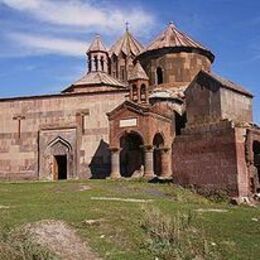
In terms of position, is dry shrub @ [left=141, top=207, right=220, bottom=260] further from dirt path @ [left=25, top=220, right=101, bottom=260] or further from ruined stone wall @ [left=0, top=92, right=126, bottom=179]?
ruined stone wall @ [left=0, top=92, right=126, bottom=179]

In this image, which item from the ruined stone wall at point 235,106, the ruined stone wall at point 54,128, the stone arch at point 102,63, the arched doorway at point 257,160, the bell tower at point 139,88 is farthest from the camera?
the stone arch at point 102,63

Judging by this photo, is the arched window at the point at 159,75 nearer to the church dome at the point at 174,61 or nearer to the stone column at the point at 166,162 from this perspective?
the church dome at the point at 174,61

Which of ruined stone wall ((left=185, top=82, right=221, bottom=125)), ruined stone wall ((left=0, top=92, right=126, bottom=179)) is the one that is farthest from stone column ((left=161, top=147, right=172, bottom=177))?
ruined stone wall ((left=0, top=92, right=126, bottom=179))

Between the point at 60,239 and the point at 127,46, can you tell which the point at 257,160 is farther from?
the point at 127,46

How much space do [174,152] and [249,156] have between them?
3.85 meters

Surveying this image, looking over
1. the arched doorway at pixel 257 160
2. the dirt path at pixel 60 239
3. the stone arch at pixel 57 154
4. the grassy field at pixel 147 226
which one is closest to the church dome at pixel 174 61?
the stone arch at pixel 57 154

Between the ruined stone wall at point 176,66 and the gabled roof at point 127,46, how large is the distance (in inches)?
525

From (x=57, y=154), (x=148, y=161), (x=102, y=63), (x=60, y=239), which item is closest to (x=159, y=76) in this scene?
(x=57, y=154)

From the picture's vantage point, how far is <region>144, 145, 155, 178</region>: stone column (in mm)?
29666

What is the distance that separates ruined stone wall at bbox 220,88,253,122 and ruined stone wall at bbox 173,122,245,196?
248 centimetres

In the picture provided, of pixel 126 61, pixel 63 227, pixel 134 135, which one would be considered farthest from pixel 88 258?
pixel 126 61

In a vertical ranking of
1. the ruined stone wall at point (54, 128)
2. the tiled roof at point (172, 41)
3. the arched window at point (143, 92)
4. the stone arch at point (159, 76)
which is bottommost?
the ruined stone wall at point (54, 128)

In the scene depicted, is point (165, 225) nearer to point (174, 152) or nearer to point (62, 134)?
point (174, 152)

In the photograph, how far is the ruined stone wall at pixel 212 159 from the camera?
22453 millimetres
